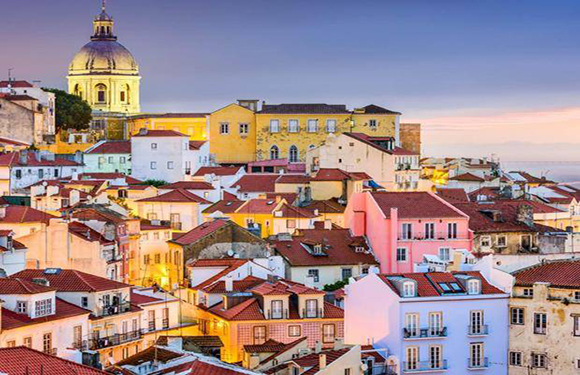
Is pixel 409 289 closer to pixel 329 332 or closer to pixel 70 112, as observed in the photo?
pixel 329 332

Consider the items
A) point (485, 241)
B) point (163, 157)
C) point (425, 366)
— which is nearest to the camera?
point (425, 366)

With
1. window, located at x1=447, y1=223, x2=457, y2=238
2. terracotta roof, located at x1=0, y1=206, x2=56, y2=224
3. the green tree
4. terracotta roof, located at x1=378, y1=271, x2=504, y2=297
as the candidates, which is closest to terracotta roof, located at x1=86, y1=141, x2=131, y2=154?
the green tree

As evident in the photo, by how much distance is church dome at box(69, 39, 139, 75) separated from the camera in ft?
426

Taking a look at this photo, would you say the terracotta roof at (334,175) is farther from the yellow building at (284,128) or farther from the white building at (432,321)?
the white building at (432,321)

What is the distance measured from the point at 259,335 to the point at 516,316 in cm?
858

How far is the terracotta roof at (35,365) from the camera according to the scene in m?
27.9

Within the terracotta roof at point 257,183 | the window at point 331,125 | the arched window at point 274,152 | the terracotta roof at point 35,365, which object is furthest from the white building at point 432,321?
the arched window at point 274,152

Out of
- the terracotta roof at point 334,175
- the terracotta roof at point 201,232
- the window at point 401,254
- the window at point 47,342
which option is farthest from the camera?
the terracotta roof at point 334,175

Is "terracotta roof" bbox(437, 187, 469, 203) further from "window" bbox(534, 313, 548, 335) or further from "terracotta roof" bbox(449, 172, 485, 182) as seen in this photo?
"window" bbox(534, 313, 548, 335)

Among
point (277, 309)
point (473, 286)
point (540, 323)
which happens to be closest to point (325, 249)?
point (277, 309)

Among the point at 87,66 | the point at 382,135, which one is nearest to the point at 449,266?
the point at 382,135

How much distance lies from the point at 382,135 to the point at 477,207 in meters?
35.4

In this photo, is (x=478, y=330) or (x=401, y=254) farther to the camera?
(x=401, y=254)

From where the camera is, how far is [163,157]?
91312 millimetres
